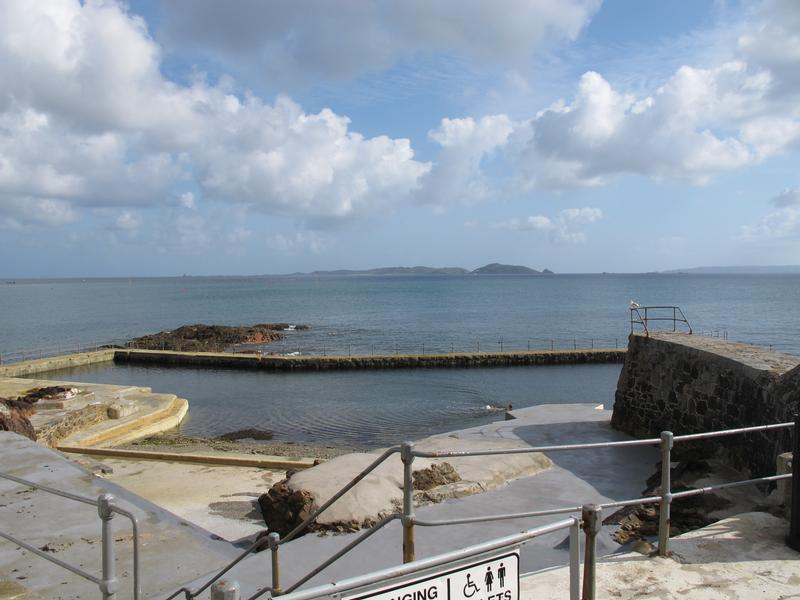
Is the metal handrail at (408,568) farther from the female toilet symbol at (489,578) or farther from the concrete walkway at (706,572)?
the concrete walkway at (706,572)

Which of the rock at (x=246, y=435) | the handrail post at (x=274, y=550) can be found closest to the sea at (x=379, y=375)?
the rock at (x=246, y=435)

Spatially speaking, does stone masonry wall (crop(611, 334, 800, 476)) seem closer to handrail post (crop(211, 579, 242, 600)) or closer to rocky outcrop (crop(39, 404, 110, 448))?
handrail post (crop(211, 579, 242, 600))

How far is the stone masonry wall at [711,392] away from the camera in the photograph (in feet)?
31.7

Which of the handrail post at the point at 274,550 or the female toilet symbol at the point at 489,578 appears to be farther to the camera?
the handrail post at the point at 274,550

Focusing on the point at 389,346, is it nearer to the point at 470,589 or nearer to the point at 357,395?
A: the point at 357,395

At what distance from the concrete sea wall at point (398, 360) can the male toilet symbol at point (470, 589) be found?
4062cm

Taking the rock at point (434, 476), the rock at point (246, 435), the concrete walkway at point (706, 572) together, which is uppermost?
the concrete walkway at point (706, 572)

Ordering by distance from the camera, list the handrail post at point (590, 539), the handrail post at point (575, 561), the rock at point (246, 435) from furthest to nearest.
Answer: the rock at point (246, 435)
the handrail post at point (590, 539)
the handrail post at point (575, 561)

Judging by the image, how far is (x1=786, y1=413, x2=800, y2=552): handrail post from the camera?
469 centimetres

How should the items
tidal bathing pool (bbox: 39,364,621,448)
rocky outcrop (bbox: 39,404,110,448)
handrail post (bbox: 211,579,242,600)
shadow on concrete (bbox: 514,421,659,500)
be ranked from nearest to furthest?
handrail post (bbox: 211,579,242,600), shadow on concrete (bbox: 514,421,659,500), rocky outcrop (bbox: 39,404,110,448), tidal bathing pool (bbox: 39,364,621,448)

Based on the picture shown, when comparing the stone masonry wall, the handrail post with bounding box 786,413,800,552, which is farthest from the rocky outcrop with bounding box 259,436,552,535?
the handrail post with bounding box 786,413,800,552

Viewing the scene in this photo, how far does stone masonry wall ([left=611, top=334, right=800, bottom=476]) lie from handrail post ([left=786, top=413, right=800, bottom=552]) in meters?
4.26

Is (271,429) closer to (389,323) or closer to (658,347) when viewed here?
(658,347)

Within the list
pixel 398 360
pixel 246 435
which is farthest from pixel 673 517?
pixel 398 360
